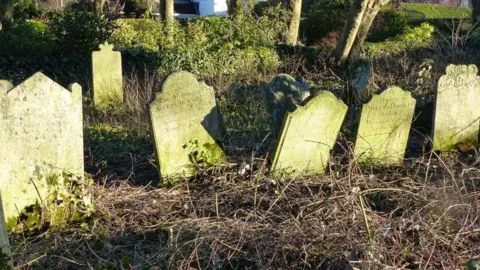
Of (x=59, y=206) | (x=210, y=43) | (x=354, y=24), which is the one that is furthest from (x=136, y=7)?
(x=59, y=206)

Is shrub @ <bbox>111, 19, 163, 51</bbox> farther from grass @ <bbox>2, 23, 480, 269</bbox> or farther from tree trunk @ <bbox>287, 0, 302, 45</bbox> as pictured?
grass @ <bbox>2, 23, 480, 269</bbox>

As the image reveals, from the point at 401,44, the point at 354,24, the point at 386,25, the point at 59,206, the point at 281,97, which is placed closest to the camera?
the point at 59,206

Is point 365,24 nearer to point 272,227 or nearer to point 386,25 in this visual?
point 386,25

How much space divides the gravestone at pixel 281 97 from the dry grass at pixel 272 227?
2.59 feet

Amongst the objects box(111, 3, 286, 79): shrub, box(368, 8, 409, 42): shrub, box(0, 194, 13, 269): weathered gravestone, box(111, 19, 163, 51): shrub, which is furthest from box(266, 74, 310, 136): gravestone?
box(368, 8, 409, 42): shrub

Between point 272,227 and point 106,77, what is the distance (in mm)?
6475

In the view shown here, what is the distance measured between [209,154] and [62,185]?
4.74 feet

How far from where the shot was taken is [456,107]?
21.7 ft

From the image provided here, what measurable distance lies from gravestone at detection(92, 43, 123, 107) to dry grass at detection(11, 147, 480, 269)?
186 inches

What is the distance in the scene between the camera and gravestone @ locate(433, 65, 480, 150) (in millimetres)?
6500

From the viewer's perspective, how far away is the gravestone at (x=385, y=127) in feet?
20.0

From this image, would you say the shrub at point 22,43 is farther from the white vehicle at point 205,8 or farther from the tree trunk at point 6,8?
the white vehicle at point 205,8

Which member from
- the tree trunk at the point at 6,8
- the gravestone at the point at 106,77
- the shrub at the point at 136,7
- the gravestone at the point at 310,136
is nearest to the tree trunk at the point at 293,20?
the tree trunk at the point at 6,8

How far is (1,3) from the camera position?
15.5m
